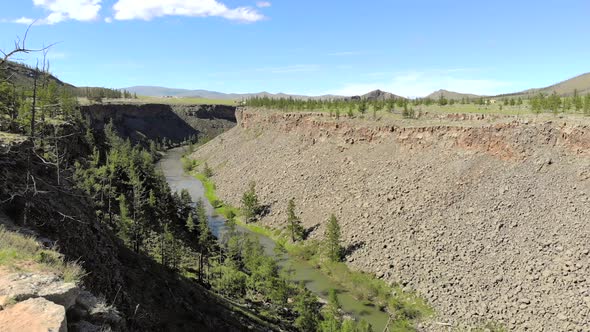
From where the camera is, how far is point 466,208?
5716cm

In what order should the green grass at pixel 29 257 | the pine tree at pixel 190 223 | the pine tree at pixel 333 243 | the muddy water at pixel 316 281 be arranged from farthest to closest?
1. the pine tree at pixel 190 223
2. the pine tree at pixel 333 243
3. the muddy water at pixel 316 281
4. the green grass at pixel 29 257

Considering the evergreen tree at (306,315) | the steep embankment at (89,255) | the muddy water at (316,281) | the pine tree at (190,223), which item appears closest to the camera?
the steep embankment at (89,255)

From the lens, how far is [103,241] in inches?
931

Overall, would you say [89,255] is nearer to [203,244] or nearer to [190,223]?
[203,244]

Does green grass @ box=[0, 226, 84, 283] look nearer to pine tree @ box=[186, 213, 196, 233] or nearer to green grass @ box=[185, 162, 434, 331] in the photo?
green grass @ box=[185, 162, 434, 331]

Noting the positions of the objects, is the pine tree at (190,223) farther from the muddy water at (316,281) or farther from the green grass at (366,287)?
the green grass at (366,287)

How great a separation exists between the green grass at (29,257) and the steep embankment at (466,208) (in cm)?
4171

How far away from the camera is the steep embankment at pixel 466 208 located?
144ft

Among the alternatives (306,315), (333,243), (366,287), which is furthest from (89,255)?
(333,243)

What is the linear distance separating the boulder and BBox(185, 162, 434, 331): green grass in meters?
39.7

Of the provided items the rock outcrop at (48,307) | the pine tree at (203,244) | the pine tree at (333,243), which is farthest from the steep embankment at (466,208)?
the rock outcrop at (48,307)

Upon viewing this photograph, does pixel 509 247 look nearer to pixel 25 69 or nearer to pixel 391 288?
pixel 391 288

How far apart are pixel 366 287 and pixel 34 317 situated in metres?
47.1

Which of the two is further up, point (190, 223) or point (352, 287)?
point (190, 223)
